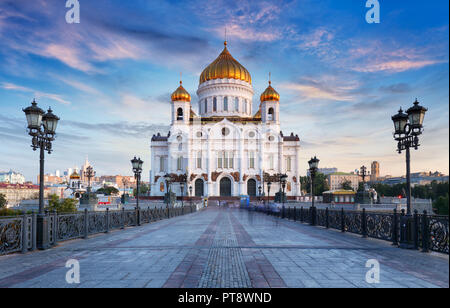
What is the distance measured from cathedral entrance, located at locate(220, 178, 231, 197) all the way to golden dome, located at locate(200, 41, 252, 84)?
2152 centimetres

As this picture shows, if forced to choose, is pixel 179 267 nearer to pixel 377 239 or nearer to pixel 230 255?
pixel 230 255

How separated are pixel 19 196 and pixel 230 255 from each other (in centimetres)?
13750

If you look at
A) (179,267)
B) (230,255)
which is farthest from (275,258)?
(179,267)

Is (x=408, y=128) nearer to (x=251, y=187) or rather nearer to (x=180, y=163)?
(x=251, y=187)

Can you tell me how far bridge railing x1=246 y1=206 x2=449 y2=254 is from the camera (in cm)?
785

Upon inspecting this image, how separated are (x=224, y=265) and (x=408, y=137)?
700 cm

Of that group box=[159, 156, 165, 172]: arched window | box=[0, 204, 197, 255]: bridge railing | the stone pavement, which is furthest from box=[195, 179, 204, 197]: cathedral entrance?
the stone pavement

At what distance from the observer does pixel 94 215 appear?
1204 centimetres

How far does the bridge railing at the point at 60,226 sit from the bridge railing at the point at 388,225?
979cm

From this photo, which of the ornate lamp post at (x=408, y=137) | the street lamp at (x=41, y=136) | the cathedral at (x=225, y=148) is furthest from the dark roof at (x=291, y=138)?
the street lamp at (x=41, y=136)

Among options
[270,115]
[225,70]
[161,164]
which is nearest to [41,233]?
[161,164]

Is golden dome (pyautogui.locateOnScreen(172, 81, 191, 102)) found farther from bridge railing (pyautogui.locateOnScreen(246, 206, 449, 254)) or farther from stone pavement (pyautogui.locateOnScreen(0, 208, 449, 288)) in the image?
stone pavement (pyautogui.locateOnScreen(0, 208, 449, 288))

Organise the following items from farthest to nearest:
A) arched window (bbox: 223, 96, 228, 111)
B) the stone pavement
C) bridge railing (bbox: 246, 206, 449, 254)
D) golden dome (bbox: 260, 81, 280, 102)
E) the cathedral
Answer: arched window (bbox: 223, 96, 228, 111) → golden dome (bbox: 260, 81, 280, 102) → the cathedral → bridge railing (bbox: 246, 206, 449, 254) → the stone pavement
